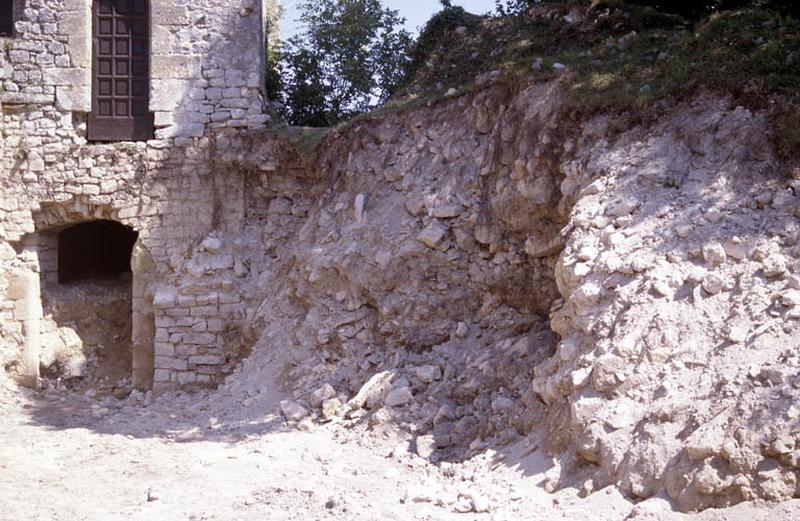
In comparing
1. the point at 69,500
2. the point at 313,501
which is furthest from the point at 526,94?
the point at 69,500

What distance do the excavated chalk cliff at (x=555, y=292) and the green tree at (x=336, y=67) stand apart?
1.88 m

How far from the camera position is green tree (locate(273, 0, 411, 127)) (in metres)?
12.0

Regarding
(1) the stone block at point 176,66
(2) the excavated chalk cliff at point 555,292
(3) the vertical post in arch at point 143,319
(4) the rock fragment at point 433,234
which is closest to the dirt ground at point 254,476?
(2) the excavated chalk cliff at point 555,292

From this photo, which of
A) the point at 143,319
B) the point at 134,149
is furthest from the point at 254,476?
the point at 134,149

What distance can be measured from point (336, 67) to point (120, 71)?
2912mm

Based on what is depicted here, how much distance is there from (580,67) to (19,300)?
7.32 meters

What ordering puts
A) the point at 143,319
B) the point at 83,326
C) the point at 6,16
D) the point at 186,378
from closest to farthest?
1. the point at 186,378
2. the point at 143,319
3. the point at 83,326
4. the point at 6,16

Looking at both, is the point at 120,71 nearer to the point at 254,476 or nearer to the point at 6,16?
the point at 6,16

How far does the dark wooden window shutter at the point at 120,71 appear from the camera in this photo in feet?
35.7

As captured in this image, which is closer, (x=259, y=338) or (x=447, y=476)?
(x=447, y=476)

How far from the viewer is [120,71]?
10.9m

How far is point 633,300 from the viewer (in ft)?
21.4

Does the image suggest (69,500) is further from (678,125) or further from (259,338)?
(678,125)

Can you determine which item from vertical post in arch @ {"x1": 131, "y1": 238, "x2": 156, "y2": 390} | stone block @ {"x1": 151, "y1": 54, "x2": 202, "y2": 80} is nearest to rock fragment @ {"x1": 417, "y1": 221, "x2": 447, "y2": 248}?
vertical post in arch @ {"x1": 131, "y1": 238, "x2": 156, "y2": 390}
